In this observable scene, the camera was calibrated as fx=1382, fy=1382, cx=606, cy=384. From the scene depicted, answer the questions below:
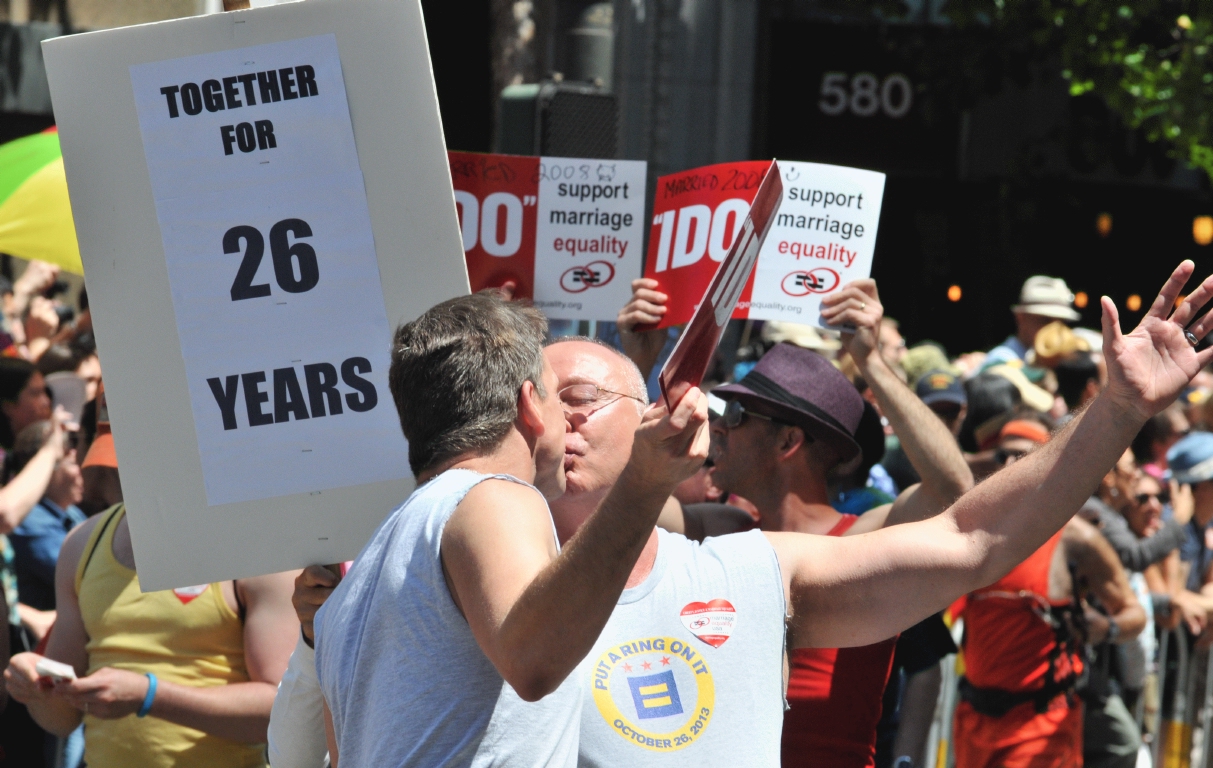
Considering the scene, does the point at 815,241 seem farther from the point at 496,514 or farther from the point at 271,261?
the point at 496,514

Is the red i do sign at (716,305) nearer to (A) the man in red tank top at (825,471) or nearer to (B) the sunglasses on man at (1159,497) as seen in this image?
(A) the man in red tank top at (825,471)

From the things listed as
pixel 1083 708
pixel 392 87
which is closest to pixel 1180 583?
pixel 1083 708

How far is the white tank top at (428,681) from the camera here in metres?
2.00

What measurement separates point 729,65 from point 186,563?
28.1 ft

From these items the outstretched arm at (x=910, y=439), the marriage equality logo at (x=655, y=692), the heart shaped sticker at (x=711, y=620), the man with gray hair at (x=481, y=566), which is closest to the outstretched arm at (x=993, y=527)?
the heart shaped sticker at (x=711, y=620)

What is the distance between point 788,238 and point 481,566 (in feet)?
8.12

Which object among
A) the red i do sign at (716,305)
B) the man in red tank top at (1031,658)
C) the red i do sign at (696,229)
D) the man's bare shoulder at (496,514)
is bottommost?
the man in red tank top at (1031,658)

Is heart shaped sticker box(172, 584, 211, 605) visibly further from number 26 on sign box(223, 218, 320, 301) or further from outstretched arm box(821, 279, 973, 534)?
outstretched arm box(821, 279, 973, 534)

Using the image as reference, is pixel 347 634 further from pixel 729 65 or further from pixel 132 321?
pixel 729 65

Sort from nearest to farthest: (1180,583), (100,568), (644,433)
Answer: (644,433), (100,568), (1180,583)

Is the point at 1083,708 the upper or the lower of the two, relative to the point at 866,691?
lower

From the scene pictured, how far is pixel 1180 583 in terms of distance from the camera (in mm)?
7094

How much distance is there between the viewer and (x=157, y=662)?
11.9 ft

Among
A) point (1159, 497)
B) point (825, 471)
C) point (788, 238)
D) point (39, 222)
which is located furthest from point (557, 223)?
point (1159, 497)
